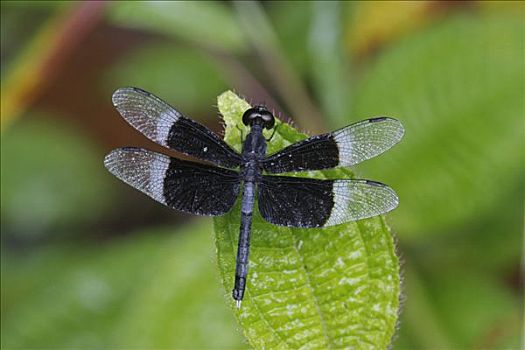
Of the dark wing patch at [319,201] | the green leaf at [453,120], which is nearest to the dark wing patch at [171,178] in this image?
the dark wing patch at [319,201]

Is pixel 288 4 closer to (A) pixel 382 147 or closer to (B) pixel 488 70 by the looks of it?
(B) pixel 488 70

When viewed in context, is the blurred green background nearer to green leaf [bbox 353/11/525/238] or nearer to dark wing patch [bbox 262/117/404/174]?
green leaf [bbox 353/11/525/238]

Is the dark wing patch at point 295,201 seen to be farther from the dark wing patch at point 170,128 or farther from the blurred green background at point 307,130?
the blurred green background at point 307,130

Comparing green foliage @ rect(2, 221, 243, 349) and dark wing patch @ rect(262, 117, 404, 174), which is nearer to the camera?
dark wing patch @ rect(262, 117, 404, 174)

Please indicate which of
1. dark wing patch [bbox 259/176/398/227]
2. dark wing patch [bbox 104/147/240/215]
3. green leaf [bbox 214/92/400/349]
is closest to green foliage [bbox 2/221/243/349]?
dark wing patch [bbox 104/147/240/215]

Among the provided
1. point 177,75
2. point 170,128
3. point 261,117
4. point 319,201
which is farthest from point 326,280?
point 177,75

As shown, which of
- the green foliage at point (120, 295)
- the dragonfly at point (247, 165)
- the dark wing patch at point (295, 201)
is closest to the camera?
the dark wing patch at point (295, 201)
